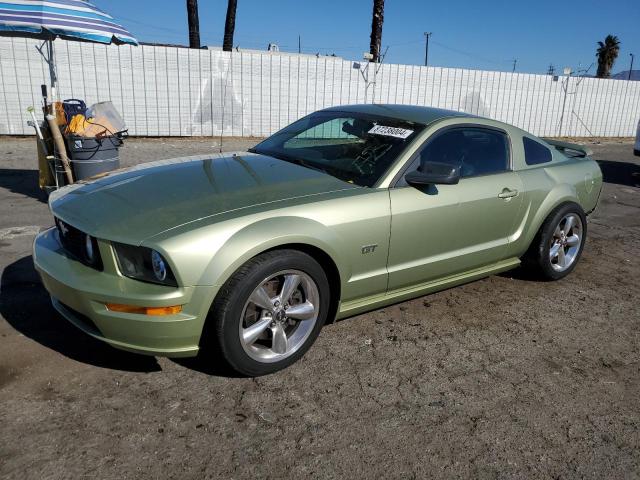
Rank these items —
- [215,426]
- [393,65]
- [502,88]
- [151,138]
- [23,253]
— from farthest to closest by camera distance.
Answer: [502,88], [393,65], [151,138], [23,253], [215,426]

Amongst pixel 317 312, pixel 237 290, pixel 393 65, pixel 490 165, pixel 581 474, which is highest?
pixel 393 65

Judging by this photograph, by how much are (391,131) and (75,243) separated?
2.22 meters

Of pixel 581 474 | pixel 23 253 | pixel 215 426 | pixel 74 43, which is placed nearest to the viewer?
pixel 581 474

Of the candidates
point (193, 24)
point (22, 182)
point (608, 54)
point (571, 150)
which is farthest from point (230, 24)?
point (608, 54)

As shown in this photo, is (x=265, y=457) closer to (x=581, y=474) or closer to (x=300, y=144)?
(x=581, y=474)

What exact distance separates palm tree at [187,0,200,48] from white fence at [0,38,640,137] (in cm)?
314

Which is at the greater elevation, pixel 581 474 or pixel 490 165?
pixel 490 165

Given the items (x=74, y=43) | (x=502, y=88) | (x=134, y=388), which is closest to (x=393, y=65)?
(x=502, y=88)

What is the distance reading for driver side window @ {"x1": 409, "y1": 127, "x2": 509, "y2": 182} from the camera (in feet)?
12.6

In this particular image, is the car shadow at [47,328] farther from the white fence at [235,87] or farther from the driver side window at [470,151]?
the white fence at [235,87]

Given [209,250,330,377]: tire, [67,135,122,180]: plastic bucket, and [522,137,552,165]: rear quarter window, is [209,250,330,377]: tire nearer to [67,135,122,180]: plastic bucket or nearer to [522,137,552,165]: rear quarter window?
[522,137,552,165]: rear quarter window

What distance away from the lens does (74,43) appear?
1208cm

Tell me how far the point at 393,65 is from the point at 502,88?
14.4 feet

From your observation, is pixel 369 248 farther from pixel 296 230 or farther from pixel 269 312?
pixel 269 312
